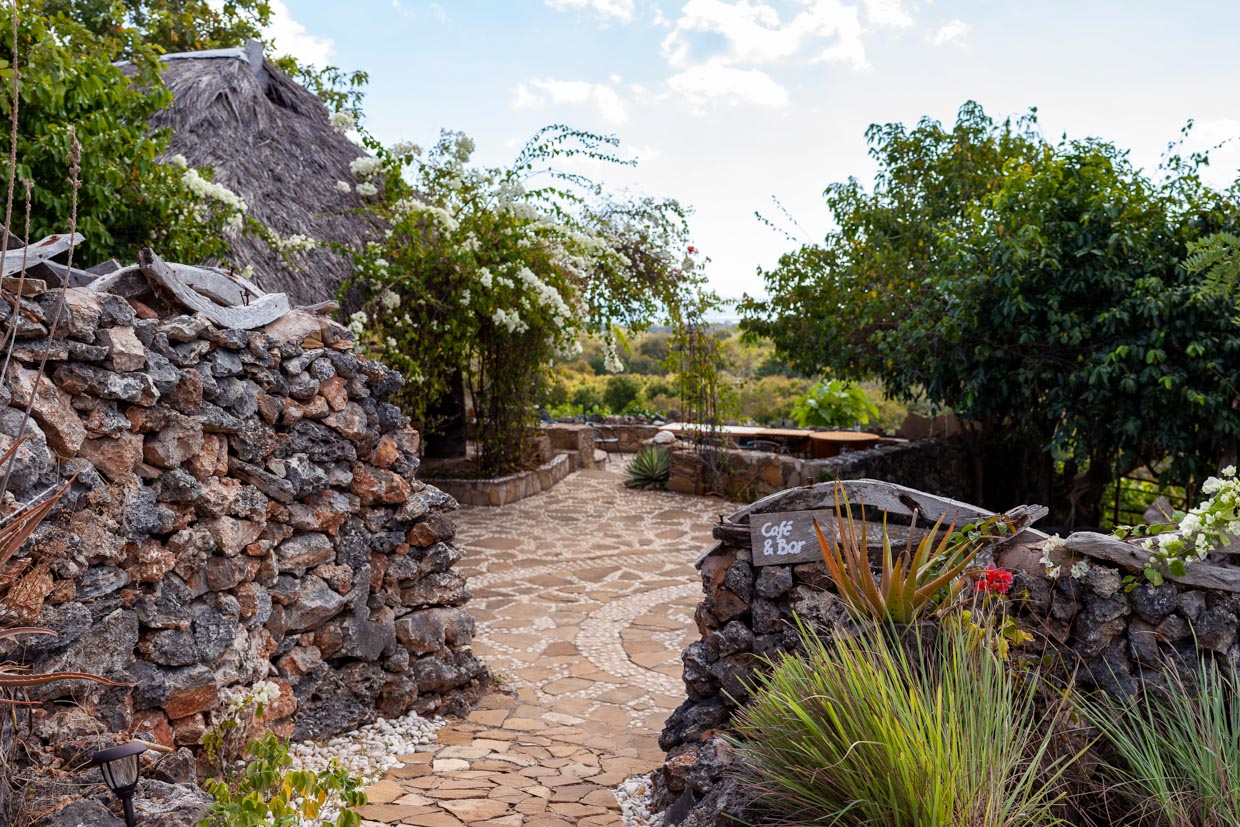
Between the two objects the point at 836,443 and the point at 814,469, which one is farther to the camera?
the point at 836,443

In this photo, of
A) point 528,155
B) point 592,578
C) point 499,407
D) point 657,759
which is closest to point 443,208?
point 528,155

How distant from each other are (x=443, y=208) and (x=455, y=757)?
228 inches

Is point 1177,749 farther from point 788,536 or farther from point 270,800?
point 270,800

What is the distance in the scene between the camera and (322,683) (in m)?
4.09

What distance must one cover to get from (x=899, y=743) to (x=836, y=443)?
31.7 ft

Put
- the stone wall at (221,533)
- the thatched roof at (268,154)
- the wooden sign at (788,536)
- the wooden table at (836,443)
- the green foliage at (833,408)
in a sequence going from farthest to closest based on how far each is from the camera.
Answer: the green foliage at (833,408) < the wooden table at (836,443) < the thatched roof at (268,154) < the wooden sign at (788,536) < the stone wall at (221,533)

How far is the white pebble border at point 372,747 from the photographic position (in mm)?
3805

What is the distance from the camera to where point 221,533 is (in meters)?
3.45

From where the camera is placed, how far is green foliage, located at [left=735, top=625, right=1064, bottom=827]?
221 centimetres

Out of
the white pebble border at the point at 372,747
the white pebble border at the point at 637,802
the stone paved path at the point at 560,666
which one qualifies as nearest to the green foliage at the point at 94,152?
the white pebble border at the point at 372,747

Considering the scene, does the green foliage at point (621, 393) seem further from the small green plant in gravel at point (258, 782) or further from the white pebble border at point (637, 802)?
the small green plant in gravel at point (258, 782)

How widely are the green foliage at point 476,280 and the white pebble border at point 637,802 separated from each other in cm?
462

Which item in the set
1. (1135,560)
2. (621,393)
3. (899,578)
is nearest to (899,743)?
(899,578)

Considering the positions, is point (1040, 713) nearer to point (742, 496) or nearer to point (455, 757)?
point (455, 757)
